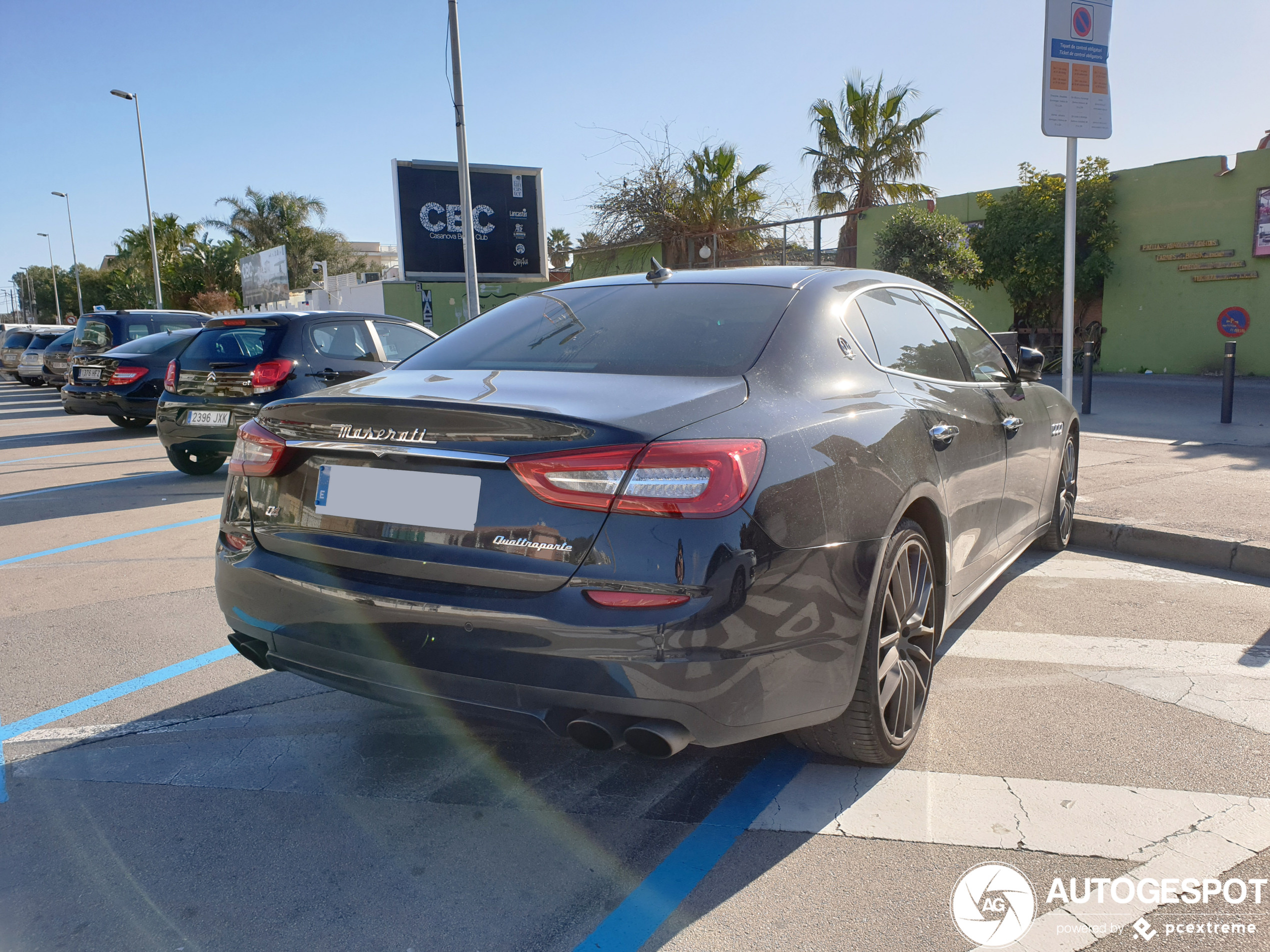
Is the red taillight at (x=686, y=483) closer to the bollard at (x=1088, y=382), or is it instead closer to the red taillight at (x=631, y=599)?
the red taillight at (x=631, y=599)

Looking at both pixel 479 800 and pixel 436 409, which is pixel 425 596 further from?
pixel 479 800

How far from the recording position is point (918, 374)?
336 cm

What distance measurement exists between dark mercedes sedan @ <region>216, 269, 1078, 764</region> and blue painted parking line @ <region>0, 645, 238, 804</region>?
1.08m

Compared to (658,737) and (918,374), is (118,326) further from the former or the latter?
(658,737)

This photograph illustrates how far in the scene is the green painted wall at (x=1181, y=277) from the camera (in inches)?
645

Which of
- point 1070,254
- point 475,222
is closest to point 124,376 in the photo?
point 475,222

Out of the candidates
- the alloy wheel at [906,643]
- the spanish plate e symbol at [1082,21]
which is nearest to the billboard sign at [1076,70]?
the spanish plate e symbol at [1082,21]

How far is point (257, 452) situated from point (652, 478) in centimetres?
127

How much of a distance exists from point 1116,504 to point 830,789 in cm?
435

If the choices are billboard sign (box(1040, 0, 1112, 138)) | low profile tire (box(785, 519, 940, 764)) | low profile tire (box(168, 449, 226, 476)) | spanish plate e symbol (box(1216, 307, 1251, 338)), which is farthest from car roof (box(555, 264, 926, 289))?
spanish plate e symbol (box(1216, 307, 1251, 338))

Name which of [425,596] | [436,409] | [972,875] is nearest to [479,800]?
[425,596]

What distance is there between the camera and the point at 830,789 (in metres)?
2.78

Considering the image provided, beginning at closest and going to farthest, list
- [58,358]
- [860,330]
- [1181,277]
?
1. [860,330]
2. [1181,277]
3. [58,358]

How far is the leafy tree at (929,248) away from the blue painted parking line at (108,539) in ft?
39.7
